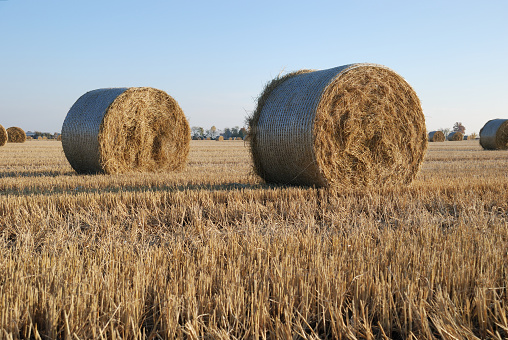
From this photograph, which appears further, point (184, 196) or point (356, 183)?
point (356, 183)

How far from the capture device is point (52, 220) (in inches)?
198

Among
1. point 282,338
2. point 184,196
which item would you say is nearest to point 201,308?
point 282,338

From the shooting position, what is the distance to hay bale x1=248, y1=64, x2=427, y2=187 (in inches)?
275

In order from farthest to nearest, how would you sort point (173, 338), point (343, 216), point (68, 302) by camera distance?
point (343, 216) < point (68, 302) < point (173, 338)

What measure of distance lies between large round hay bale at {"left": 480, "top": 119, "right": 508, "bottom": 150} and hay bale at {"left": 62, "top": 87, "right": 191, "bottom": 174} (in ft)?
53.8

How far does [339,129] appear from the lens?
7277mm

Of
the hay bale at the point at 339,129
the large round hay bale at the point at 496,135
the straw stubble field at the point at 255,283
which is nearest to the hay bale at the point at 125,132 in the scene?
the hay bale at the point at 339,129

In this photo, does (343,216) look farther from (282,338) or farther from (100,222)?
(282,338)

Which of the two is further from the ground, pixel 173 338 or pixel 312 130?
pixel 312 130

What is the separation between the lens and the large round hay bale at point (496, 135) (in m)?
21.8

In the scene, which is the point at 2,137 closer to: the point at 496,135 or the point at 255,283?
the point at 496,135

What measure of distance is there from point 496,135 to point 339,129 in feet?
57.2

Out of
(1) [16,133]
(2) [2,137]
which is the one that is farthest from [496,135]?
(1) [16,133]

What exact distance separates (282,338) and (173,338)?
0.52 m
